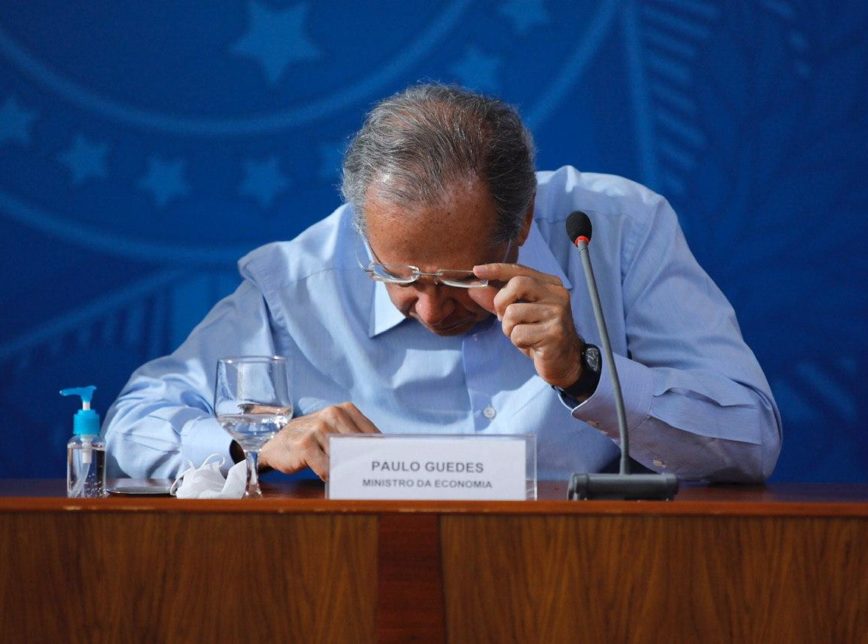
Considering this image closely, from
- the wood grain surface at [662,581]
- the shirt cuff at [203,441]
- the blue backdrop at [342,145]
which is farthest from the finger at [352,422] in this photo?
the blue backdrop at [342,145]

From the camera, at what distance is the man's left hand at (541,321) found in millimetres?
1530

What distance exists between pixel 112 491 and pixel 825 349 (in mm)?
1579

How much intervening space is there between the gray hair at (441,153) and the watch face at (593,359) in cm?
27

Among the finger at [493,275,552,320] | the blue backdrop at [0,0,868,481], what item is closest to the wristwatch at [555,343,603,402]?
the finger at [493,275,552,320]

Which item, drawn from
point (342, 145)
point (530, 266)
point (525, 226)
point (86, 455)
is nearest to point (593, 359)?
point (525, 226)

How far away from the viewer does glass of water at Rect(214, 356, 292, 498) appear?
1365 millimetres

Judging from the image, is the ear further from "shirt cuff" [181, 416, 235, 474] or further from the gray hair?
"shirt cuff" [181, 416, 235, 474]

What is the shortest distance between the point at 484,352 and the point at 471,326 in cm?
6

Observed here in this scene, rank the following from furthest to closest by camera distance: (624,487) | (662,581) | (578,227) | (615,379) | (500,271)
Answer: (500,271)
(578,227)
(615,379)
(624,487)
(662,581)

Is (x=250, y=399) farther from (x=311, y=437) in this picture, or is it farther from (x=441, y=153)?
(x=441, y=153)

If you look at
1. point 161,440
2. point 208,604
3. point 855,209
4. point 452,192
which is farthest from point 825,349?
point 208,604

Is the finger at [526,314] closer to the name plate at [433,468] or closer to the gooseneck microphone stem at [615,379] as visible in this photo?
the gooseneck microphone stem at [615,379]

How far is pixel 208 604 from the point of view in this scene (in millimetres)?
1044

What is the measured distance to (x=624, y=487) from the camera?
3.75 feet
